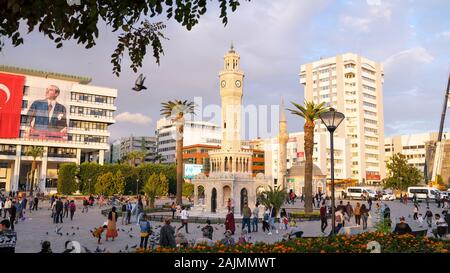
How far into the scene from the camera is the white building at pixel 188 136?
446ft

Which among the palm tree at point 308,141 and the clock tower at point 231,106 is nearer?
the palm tree at point 308,141

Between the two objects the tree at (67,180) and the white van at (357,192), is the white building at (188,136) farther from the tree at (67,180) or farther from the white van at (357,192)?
the white van at (357,192)

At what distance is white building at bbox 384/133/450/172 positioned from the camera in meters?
122

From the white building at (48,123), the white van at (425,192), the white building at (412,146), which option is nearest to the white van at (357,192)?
the white van at (425,192)

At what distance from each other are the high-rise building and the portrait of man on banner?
231 ft

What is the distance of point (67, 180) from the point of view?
67625 millimetres

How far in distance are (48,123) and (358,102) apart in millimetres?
82272

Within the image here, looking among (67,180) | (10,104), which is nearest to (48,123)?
(10,104)

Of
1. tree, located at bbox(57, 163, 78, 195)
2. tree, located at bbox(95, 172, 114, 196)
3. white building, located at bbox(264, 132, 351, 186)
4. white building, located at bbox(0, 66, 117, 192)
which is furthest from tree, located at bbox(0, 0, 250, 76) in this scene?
white building, located at bbox(264, 132, 351, 186)

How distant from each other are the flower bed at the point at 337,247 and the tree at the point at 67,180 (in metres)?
63.5

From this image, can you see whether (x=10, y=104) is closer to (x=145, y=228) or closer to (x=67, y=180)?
(x=67, y=180)
